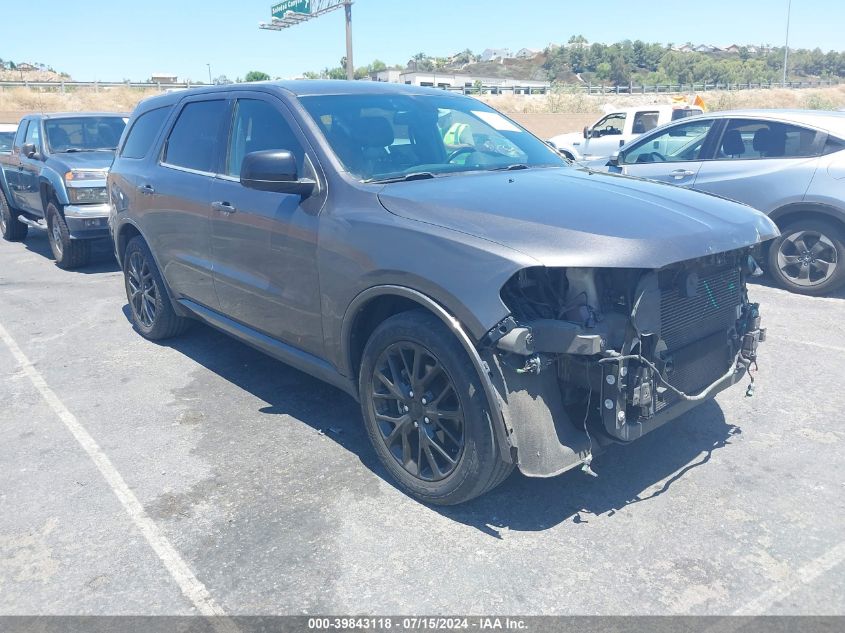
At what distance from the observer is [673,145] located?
331 inches

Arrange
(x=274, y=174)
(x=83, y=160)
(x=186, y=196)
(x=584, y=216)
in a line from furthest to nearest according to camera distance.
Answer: (x=83, y=160), (x=186, y=196), (x=274, y=174), (x=584, y=216)

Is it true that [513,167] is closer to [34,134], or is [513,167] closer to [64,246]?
[64,246]

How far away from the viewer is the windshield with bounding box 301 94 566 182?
388 cm

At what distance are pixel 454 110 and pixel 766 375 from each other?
2762 millimetres

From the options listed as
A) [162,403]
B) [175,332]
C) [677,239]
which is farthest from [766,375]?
[175,332]

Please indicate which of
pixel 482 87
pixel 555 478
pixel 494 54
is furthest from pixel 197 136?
pixel 494 54

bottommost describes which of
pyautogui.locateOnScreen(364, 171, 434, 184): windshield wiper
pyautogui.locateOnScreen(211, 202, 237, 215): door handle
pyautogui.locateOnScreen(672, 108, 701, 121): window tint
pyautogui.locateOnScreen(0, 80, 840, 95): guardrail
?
pyautogui.locateOnScreen(211, 202, 237, 215): door handle

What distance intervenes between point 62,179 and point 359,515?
281 inches

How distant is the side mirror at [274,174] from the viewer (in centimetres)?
362

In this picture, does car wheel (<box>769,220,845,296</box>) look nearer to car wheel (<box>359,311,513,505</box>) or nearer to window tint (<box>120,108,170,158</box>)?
car wheel (<box>359,311,513,505</box>)

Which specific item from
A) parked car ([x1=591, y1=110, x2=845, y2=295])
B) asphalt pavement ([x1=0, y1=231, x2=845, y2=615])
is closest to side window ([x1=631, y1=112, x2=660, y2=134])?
parked car ([x1=591, y1=110, x2=845, y2=295])

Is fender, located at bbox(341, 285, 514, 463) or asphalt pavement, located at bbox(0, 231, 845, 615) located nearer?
asphalt pavement, located at bbox(0, 231, 845, 615)

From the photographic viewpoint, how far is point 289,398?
481 centimetres

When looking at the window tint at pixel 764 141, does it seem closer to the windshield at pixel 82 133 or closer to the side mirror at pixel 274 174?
the side mirror at pixel 274 174
